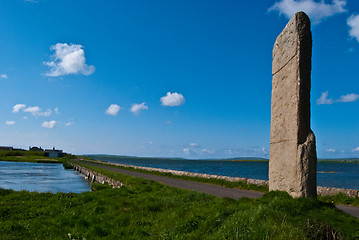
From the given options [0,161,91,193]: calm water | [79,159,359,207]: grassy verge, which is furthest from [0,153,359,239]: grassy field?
[0,161,91,193]: calm water

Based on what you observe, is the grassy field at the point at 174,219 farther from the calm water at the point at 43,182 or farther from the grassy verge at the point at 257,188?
the calm water at the point at 43,182

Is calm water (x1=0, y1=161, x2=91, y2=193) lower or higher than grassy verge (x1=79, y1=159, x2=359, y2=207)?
lower

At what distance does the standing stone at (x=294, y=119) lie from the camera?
877cm

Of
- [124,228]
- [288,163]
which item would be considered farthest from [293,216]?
[124,228]

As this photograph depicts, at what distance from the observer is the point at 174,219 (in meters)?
8.26

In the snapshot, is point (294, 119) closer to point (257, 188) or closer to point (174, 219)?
point (174, 219)

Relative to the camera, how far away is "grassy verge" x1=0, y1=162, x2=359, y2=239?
19.8 feet

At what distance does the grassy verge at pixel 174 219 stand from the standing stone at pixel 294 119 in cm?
79

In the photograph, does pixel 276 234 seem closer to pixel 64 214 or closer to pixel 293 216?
pixel 293 216

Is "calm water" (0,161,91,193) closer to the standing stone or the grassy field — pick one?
the grassy field

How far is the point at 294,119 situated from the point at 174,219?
513cm

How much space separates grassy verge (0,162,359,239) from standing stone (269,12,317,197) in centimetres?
79

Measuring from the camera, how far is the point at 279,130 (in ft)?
33.4

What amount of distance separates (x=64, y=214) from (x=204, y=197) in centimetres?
549
